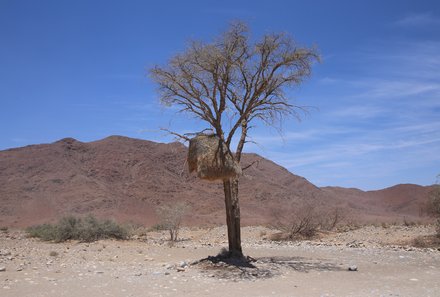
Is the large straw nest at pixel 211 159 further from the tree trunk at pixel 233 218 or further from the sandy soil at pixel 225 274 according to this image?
the sandy soil at pixel 225 274

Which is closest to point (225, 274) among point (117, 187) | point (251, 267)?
point (251, 267)

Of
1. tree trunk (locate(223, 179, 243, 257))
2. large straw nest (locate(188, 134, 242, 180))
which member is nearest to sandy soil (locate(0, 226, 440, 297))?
tree trunk (locate(223, 179, 243, 257))

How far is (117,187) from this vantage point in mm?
55531

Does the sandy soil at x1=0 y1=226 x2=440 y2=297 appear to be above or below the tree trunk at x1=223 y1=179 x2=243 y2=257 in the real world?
below

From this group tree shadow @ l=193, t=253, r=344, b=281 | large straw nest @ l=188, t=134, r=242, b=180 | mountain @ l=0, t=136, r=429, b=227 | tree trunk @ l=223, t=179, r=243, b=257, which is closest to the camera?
tree shadow @ l=193, t=253, r=344, b=281

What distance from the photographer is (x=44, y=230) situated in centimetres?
2744

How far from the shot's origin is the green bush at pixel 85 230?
24250 mm

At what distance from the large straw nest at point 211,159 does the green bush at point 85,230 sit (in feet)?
41.7

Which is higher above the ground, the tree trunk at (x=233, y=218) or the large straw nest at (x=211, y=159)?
the large straw nest at (x=211, y=159)

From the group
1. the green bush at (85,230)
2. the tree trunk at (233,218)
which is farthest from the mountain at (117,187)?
the tree trunk at (233,218)

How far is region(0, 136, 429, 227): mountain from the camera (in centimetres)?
4850

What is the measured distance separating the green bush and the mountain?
20.3 m

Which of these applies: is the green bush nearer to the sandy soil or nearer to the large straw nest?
the sandy soil

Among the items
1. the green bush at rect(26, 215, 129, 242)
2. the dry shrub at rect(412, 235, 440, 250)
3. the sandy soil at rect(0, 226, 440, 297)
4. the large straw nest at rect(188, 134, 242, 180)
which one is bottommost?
the sandy soil at rect(0, 226, 440, 297)
